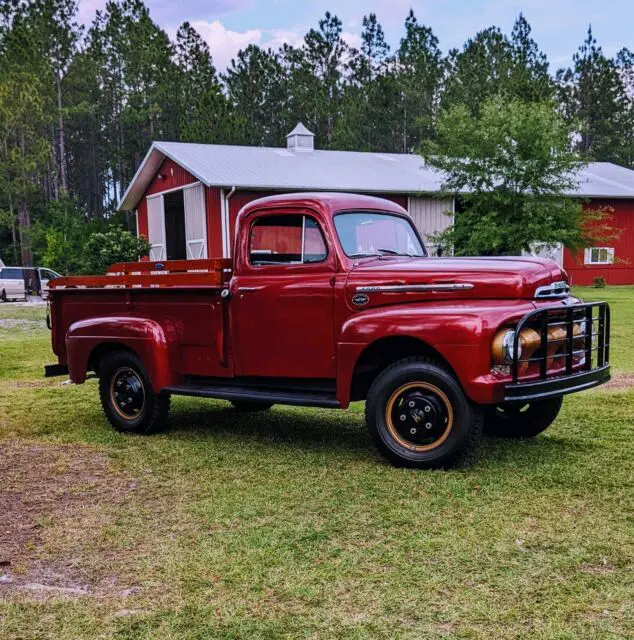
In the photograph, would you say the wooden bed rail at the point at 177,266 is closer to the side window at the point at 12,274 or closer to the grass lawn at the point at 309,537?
the grass lawn at the point at 309,537

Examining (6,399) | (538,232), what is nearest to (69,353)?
(6,399)

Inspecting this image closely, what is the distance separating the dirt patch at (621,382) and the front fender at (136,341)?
5.13 m

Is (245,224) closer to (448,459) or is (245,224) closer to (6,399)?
(448,459)

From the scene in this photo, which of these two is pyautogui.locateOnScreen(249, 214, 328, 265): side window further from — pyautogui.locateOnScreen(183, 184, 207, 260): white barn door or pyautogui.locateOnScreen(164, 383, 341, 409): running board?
pyautogui.locateOnScreen(183, 184, 207, 260): white barn door

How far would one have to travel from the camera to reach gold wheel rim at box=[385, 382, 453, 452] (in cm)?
540

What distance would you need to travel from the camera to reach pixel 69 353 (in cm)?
751

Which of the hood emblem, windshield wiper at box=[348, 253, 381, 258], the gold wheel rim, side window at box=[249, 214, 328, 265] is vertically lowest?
the gold wheel rim

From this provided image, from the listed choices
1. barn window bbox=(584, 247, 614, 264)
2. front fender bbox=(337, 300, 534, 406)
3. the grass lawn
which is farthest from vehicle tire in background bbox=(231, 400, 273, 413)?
barn window bbox=(584, 247, 614, 264)

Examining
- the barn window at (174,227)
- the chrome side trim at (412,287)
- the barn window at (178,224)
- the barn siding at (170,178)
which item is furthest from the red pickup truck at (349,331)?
the barn window at (174,227)

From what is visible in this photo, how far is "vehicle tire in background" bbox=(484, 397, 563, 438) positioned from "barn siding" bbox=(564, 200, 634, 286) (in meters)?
29.4

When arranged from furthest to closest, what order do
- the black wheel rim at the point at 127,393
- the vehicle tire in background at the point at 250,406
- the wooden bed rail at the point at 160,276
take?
the vehicle tire in background at the point at 250,406, the black wheel rim at the point at 127,393, the wooden bed rail at the point at 160,276

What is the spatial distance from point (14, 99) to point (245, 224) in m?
42.9

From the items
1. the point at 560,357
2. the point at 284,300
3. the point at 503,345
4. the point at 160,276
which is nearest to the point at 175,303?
the point at 160,276

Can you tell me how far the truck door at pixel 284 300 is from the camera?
605cm
